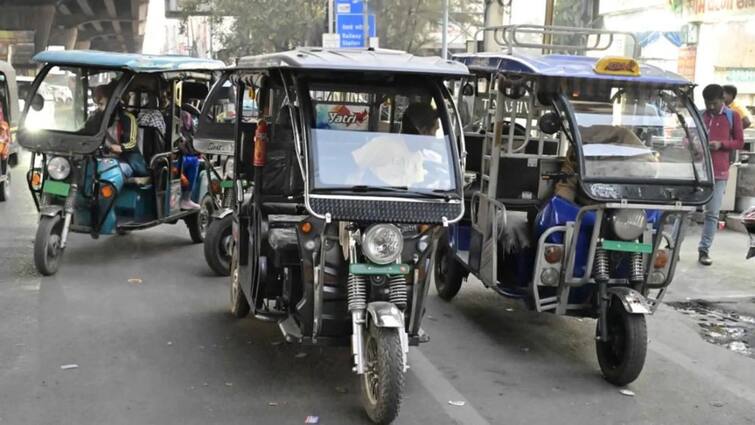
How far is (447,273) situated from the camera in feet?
24.6

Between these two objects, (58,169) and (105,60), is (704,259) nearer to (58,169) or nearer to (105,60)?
(105,60)

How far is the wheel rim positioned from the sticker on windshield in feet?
4.38

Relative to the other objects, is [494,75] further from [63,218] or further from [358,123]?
[63,218]

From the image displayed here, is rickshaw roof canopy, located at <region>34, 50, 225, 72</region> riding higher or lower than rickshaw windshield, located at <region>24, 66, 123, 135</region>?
higher

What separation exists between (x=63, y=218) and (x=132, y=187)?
98cm

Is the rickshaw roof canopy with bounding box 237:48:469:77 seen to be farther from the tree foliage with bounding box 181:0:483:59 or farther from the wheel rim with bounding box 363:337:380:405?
the tree foliage with bounding box 181:0:483:59

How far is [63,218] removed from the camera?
26.0 feet

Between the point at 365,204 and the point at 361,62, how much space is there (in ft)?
2.71

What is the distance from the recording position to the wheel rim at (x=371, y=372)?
4578 mm

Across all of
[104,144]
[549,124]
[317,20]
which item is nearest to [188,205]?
[104,144]

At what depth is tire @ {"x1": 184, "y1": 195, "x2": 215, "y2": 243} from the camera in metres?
9.80

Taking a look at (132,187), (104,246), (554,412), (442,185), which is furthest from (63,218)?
(554,412)

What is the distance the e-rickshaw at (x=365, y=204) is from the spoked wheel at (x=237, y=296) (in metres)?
0.77

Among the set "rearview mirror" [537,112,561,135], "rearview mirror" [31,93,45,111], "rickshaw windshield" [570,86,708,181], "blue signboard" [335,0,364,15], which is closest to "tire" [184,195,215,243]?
"rearview mirror" [31,93,45,111]
